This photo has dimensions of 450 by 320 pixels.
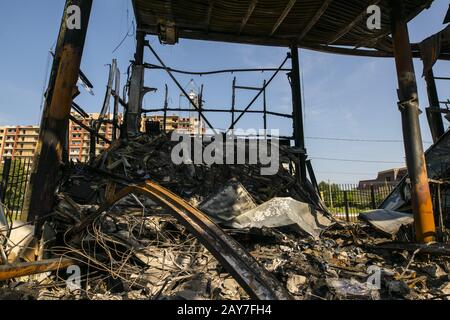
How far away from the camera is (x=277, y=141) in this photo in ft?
28.6

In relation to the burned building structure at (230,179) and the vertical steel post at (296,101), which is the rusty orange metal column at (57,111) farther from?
the vertical steel post at (296,101)

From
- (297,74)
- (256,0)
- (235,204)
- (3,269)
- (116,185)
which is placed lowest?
(3,269)

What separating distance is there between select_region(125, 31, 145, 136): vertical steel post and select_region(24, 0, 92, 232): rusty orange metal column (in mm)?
3442

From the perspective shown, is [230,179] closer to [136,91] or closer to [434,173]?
[136,91]

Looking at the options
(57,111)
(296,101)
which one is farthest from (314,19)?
(57,111)

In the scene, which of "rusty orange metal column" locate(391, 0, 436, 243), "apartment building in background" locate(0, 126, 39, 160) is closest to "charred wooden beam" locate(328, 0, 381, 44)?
"rusty orange metal column" locate(391, 0, 436, 243)

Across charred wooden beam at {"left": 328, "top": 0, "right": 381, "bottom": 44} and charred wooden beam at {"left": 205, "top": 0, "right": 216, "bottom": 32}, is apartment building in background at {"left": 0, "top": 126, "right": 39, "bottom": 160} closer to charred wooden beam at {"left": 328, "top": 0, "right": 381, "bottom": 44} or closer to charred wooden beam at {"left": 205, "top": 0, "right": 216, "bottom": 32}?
charred wooden beam at {"left": 205, "top": 0, "right": 216, "bottom": 32}

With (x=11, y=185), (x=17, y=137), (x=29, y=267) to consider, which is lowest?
(x=29, y=267)

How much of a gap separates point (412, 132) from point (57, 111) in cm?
646

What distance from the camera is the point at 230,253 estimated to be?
1919 mm
